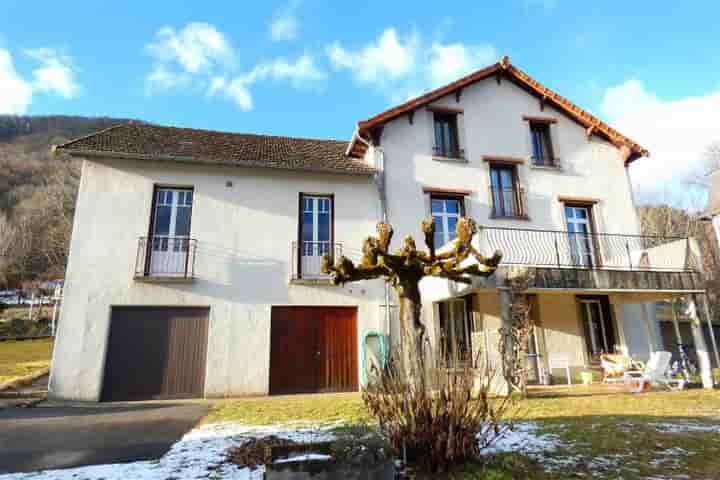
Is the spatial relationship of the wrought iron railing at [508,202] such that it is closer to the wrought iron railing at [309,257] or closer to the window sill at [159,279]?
the wrought iron railing at [309,257]

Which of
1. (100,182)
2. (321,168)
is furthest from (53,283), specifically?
(321,168)

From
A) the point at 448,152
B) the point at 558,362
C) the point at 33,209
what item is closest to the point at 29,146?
the point at 33,209

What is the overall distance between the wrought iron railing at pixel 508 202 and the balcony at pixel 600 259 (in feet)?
4.00

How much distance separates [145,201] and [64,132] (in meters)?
71.3

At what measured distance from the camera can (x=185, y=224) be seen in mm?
11133

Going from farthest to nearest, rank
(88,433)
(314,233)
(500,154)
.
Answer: (500,154), (314,233), (88,433)

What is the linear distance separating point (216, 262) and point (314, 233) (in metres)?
2.71

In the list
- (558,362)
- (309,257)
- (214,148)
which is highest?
(214,148)

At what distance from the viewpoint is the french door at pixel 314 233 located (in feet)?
37.4

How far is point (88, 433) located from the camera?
5.95 m

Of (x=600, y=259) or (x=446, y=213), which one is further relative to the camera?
(x=600, y=259)

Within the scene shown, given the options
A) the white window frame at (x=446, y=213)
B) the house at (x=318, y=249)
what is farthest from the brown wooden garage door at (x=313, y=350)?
the white window frame at (x=446, y=213)

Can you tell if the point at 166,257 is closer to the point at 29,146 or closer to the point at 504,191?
the point at 504,191

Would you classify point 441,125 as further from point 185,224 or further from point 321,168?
point 185,224
